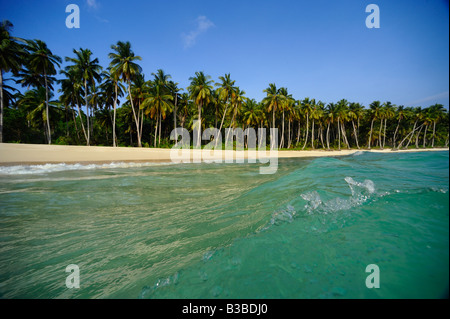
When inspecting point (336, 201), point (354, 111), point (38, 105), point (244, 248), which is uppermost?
point (354, 111)

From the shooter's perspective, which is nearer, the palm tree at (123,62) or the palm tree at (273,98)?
the palm tree at (123,62)

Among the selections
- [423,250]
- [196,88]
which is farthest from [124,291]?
[196,88]

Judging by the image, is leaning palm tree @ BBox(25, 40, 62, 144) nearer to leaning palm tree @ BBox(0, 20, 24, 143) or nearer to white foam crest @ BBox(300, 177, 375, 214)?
leaning palm tree @ BBox(0, 20, 24, 143)

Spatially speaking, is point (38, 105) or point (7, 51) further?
point (38, 105)

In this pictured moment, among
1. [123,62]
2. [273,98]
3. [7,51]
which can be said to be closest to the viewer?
[7,51]

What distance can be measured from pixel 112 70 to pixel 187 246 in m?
31.9

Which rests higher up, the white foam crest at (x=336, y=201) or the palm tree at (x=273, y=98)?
the palm tree at (x=273, y=98)

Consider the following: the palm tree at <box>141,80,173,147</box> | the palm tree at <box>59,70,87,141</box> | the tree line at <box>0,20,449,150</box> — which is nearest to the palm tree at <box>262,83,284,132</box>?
the tree line at <box>0,20,449,150</box>

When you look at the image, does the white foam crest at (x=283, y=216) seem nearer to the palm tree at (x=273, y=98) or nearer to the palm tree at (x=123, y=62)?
the palm tree at (x=123, y=62)

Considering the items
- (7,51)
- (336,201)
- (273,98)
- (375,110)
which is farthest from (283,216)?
(375,110)

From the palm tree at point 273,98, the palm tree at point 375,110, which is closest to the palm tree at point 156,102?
the palm tree at point 273,98

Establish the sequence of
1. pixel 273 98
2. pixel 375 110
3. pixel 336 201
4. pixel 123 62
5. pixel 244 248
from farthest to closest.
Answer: pixel 375 110 → pixel 273 98 → pixel 123 62 → pixel 336 201 → pixel 244 248

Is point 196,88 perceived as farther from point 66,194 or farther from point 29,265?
point 29,265

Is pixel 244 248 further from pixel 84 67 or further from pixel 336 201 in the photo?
pixel 84 67
